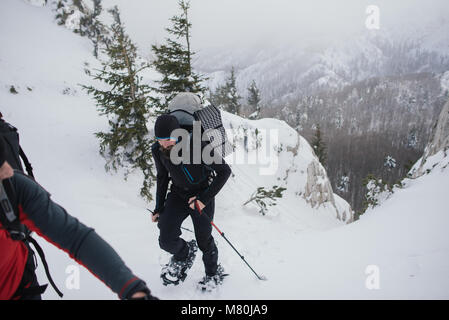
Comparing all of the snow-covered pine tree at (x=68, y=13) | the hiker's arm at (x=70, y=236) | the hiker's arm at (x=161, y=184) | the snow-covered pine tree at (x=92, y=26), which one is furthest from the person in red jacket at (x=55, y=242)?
the snow-covered pine tree at (x=68, y=13)

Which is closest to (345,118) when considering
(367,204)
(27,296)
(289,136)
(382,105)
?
(382,105)

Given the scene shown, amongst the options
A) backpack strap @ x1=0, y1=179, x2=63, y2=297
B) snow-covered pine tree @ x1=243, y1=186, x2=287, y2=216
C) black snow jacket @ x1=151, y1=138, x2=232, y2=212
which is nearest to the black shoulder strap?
backpack strap @ x1=0, y1=179, x2=63, y2=297

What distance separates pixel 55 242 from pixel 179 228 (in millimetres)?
1986

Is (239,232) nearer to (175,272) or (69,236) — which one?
(175,272)

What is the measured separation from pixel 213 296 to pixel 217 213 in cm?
578

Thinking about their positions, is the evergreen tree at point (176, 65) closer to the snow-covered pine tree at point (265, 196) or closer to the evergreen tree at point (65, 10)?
the snow-covered pine tree at point (265, 196)

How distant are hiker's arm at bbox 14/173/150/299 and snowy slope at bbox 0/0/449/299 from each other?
234 cm

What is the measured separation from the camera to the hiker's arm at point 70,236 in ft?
4.95

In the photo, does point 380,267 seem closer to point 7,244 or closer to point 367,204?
point 7,244

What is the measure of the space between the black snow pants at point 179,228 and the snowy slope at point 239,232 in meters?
0.64

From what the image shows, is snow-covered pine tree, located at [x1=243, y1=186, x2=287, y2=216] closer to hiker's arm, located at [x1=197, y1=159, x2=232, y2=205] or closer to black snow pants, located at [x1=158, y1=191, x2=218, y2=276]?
black snow pants, located at [x1=158, y1=191, x2=218, y2=276]

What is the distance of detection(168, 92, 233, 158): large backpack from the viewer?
329 cm

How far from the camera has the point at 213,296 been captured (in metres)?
3.48
